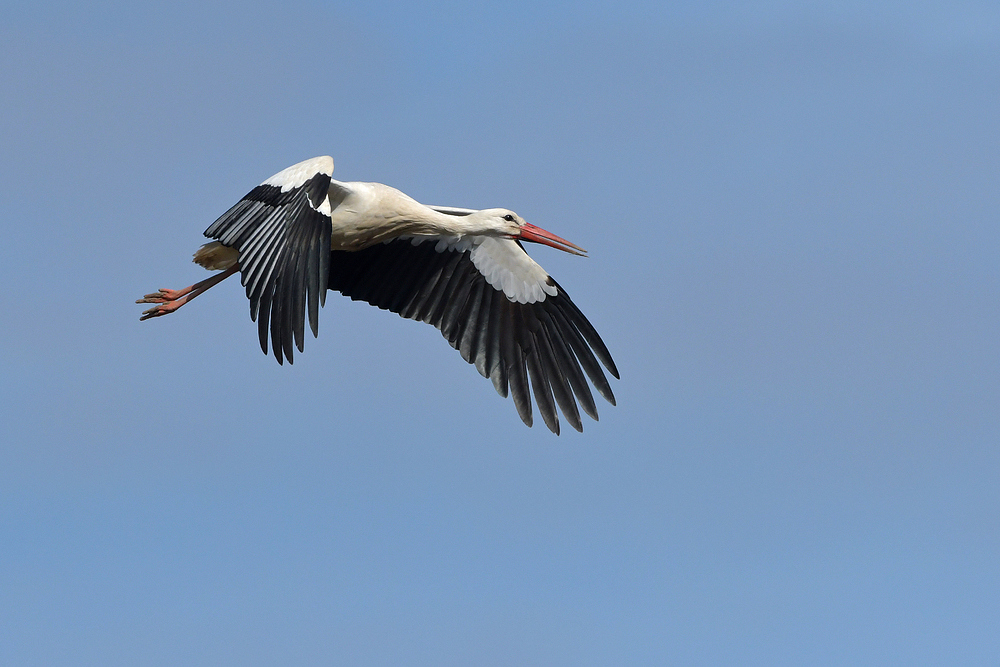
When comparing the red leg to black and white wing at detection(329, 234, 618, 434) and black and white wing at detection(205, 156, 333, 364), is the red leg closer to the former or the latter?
black and white wing at detection(329, 234, 618, 434)

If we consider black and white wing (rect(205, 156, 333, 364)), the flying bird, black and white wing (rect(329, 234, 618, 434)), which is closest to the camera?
black and white wing (rect(205, 156, 333, 364))

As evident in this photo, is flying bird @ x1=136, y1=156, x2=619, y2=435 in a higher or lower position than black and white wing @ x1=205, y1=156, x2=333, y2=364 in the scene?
higher

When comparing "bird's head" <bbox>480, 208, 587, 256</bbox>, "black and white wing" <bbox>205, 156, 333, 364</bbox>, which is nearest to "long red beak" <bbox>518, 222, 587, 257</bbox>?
"bird's head" <bbox>480, 208, 587, 256</bbox>

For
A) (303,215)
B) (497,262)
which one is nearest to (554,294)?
(497,262)

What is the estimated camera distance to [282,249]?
370 inches

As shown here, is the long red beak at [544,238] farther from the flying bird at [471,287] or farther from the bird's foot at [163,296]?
the bird's foot at [163,296]

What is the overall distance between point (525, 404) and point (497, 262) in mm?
1305

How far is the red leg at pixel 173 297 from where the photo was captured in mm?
11359

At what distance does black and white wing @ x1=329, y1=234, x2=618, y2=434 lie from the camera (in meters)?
11.6

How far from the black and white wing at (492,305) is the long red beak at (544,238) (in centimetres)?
15

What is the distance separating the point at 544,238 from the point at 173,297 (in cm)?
309

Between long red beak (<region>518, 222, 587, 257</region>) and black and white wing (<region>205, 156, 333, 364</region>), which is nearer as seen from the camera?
black and white wing (<region>205, 156, 333, 364</region>)

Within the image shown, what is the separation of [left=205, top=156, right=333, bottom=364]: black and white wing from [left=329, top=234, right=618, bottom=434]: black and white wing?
1.97 metres

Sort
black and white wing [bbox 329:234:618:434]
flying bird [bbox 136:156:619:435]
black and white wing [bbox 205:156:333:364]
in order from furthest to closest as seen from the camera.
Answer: black and white wing [bbox 329:234:618:434] < flying bird [bbox 136:156:619:435] < black and white wing [bbox 205:156:333:364]
